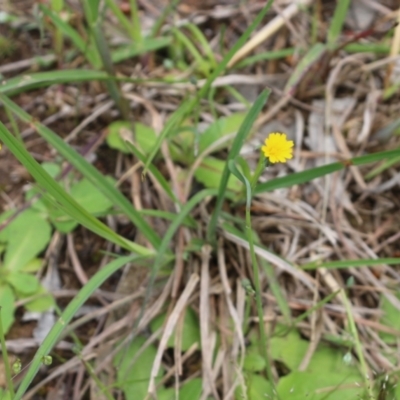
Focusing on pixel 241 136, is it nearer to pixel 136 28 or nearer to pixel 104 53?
pixel 104 53

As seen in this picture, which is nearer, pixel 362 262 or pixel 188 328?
pixel 362 262

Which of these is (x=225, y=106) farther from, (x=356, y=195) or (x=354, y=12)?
(x=354, y=12)

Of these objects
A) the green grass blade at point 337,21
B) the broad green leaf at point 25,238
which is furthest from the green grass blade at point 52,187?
the green grass blade at point 337,21

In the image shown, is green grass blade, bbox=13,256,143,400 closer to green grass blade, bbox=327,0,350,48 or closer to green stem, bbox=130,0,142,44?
green stem, bbox=130,0,142,44

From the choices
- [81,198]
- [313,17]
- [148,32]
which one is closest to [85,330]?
[81,198]

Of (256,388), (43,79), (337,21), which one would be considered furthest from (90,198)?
(337,21)

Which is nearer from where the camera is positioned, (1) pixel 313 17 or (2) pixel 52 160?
(2) pixel 52 160

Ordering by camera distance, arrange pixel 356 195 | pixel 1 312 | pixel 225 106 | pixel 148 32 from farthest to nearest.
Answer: pixel 148 32 < pixel 225 106 < pixel 356 195 < pixel 1 312
